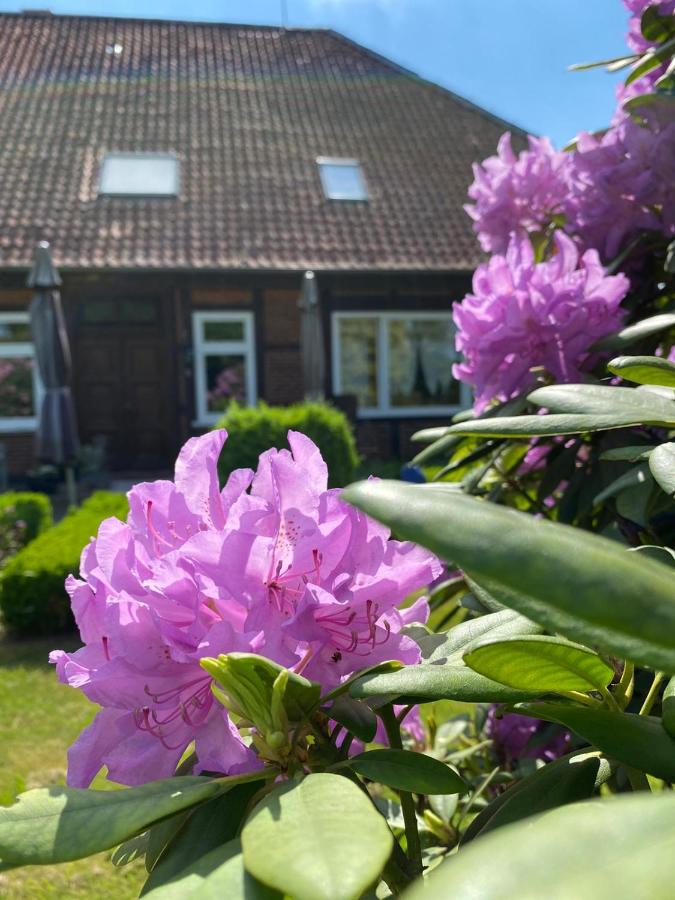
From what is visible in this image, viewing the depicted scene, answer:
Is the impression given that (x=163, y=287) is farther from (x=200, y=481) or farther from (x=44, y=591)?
(x=200, y=481)

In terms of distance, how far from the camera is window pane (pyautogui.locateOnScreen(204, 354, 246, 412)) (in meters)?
11.8

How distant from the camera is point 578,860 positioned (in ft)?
0.92

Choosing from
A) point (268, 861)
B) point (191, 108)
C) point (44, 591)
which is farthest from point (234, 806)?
point (191, 108)

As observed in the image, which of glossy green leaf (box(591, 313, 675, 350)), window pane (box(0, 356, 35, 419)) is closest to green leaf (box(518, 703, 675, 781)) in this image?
glossy green leaf (box(591, 313, 675, 350))

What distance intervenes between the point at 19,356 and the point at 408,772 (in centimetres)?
1197

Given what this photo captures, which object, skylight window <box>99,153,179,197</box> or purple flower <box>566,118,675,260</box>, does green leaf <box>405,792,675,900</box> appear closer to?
purple flower <box>566,118,675,260</box>

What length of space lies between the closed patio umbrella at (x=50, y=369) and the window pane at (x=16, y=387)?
117 inches

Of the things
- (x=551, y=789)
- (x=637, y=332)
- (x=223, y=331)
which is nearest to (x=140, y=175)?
(x=223, y=331)

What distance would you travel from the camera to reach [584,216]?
166cm

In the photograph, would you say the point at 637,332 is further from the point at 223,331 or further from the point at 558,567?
the point at 223,331

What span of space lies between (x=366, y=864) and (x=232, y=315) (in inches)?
459

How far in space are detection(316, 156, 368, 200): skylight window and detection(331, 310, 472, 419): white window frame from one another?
6.21ft

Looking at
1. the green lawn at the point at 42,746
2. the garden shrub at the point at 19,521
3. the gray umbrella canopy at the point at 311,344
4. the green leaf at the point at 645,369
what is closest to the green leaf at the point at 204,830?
the green leaf at the point at 645,369

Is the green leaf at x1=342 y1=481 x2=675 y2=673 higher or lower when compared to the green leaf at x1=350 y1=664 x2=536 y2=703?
higher
